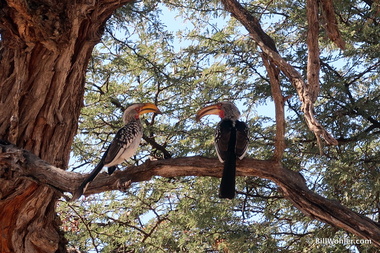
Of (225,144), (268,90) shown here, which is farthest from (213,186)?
(225,144)

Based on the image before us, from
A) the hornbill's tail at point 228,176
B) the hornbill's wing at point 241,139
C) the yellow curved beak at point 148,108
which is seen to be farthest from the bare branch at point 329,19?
the yellow curved beak at point 148,108

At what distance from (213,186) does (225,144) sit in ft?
6.51

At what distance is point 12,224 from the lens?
15.0 feet

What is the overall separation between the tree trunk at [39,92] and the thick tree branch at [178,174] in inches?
7.7

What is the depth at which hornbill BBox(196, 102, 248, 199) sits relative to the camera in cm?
468

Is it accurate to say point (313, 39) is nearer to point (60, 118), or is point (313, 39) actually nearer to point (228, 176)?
point (228, 176)

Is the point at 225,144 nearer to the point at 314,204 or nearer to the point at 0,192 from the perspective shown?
the point at 314,204

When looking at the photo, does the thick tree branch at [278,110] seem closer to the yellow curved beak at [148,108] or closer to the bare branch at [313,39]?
the bare branch at [313,39]

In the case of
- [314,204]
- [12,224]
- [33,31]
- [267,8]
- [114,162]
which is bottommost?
[12,224]

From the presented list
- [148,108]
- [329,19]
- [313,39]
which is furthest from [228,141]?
[329,19]

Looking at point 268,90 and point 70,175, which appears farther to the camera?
point 268,90

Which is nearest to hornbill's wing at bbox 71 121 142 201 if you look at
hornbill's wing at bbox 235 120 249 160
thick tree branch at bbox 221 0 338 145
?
hornbill's wing at bbox 235 120 249 160

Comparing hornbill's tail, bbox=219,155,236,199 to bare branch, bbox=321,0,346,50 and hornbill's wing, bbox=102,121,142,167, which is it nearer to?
hornbill's wing, bbox=102,121,142,167

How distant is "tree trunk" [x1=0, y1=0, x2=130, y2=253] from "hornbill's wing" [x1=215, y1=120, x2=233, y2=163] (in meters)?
1.30
